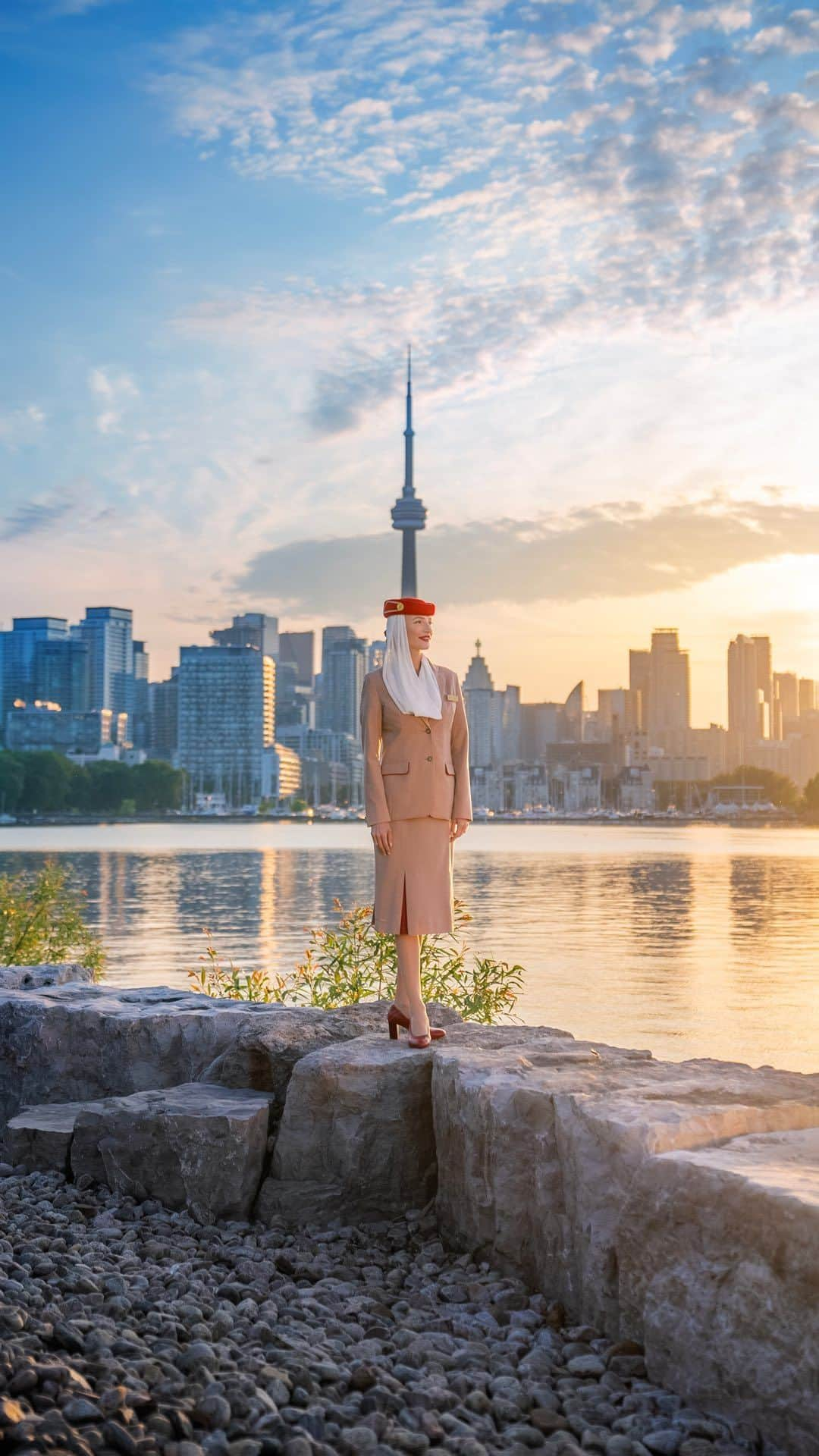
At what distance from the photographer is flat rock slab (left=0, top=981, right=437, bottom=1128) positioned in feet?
21.6

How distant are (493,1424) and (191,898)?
30.3 meters

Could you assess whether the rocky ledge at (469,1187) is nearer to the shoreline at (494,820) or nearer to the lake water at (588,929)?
the lake water at (588,929)

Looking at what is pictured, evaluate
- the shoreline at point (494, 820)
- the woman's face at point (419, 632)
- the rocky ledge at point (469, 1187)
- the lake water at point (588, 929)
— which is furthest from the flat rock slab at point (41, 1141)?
the shoreline at point (494, 820)

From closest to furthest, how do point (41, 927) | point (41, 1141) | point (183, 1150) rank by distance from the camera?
point (183, 1150) → point (41, 1141) → point (41, 927)

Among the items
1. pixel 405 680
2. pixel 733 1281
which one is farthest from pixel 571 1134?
pixel 405 680

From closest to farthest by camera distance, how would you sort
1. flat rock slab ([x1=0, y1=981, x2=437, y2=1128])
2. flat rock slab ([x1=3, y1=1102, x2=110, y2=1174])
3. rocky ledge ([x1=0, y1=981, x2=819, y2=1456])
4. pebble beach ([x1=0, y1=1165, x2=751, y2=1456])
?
pebble beach ([x1=0, y1=1165, x2=751, y2=1456]), rocky ledge ([x1=0, y1=981, x2=819, y2=1456]), flat rock slab ([x1=3, y1=1102, x2=110, y2=1174]), flat rock slab ([x1=0, y1=981, x2=437, y2=1128])

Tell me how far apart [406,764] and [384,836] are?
0.37 meters

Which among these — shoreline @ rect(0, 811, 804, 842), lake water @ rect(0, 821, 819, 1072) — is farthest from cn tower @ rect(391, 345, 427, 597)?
lake water @ rect(0, 821, 819, 1072)

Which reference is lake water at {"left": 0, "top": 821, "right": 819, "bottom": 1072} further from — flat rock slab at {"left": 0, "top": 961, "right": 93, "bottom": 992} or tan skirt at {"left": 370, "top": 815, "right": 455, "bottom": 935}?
tan skirt at {"left": 370, "top": 815, "right": 455, "bottom": 935}

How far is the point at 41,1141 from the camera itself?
19.4 ft

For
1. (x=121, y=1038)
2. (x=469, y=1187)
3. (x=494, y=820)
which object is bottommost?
(x=494, y=820)

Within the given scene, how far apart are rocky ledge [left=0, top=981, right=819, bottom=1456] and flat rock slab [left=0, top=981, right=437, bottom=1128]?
0.01m

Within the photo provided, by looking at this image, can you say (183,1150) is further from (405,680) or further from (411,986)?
(405,680)

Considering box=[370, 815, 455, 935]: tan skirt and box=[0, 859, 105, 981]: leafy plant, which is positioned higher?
box=[370, 815, 455, 935]: tan skirt
